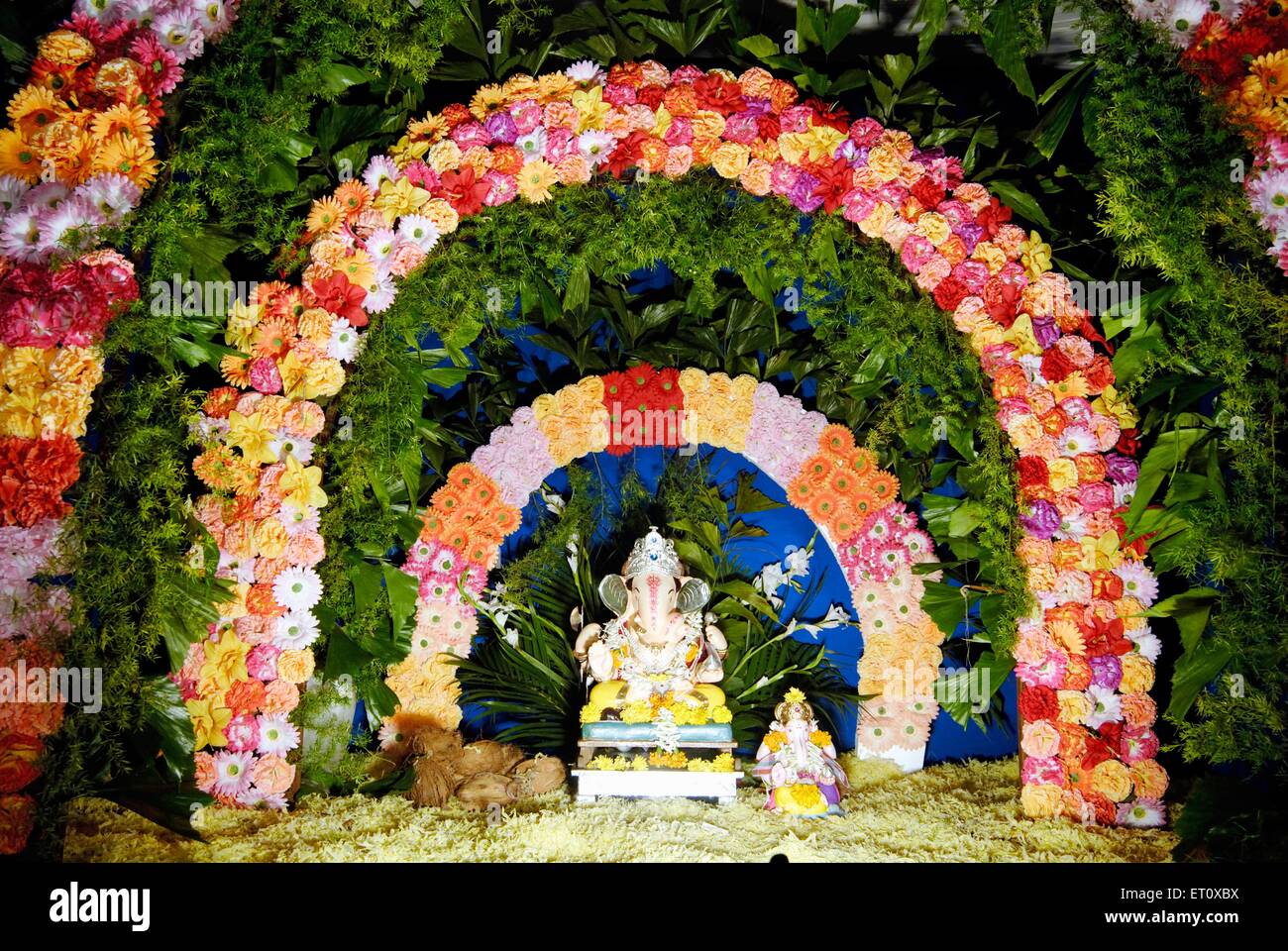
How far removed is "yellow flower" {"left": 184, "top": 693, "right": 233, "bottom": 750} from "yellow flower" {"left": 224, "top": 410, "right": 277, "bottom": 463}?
3.11ft

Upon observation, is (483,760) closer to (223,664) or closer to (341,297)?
(223,664)

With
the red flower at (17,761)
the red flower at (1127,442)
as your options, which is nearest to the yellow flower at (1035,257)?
the red flower at (1127,442)

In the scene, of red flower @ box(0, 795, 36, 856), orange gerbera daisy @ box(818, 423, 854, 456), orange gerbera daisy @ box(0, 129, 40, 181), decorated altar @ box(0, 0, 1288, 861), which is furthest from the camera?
orange gerbera daisy @ box(818, 423, 854, 456)

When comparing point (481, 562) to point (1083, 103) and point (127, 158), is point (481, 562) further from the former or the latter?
point (1083, 103)

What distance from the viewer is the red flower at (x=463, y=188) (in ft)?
13.8

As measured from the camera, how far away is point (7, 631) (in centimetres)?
331

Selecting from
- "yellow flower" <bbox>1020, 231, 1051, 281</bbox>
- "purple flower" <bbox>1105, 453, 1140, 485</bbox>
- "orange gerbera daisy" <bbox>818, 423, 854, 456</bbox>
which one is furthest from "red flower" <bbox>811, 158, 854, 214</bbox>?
"purple flower" <bbox>1105, 453, 1140, 485</bbox>

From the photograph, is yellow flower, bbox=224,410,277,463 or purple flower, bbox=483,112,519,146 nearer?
yellow flower, bbox=224,410,277,463

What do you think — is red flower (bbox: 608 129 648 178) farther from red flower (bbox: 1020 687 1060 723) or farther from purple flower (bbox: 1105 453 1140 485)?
red flower (bbox: 1020 687 1060 723)

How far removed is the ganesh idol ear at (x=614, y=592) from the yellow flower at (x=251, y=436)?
60.9 inches

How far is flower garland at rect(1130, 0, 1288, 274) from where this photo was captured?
12.1 ft

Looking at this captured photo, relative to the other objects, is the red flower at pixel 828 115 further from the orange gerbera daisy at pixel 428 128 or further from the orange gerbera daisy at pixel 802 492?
the orange gerbera daisy at pixel 802 492

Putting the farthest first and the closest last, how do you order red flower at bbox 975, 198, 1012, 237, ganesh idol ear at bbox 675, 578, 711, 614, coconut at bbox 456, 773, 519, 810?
ganesh idol ear at bbox 675, 578, 711, 614 < coconut at bbox 456, 773, 519, 810 < red flower at bbox 975, 198, 1012, 237

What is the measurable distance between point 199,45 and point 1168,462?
13.0 feet
